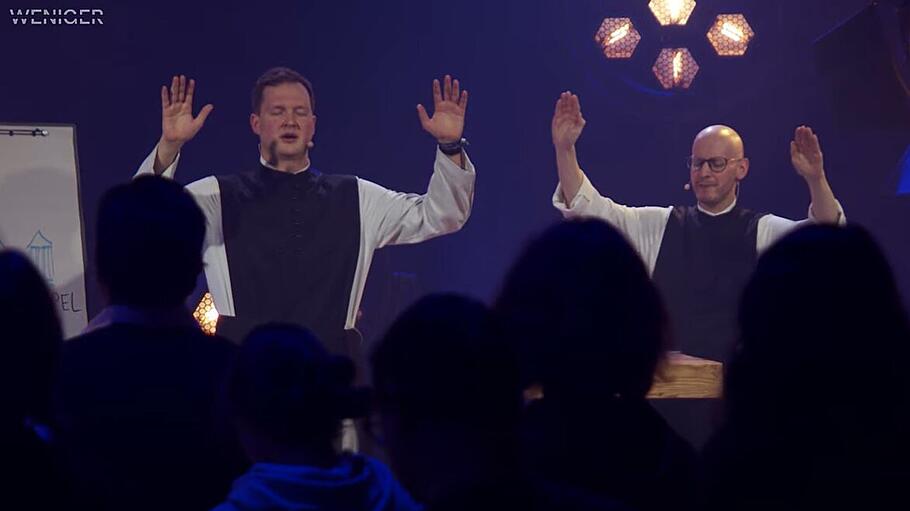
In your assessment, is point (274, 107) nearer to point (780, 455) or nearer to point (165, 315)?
point (165, 315)

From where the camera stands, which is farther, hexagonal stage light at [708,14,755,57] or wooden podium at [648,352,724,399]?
hexagonal stage light at [708,14,755,57]

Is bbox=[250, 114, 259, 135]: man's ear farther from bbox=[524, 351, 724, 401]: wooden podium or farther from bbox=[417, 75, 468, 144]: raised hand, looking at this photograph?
bbox=[524, 351, 724, 401]: wooden podium

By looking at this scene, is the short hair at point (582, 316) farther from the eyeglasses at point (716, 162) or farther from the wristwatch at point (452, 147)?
the eyeglasses at point (716, 162)

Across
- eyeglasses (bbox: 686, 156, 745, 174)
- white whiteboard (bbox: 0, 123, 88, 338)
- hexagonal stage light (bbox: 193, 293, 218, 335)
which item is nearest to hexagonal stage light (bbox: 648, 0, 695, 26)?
eyeglasses (bbox: 686, 156, 745, 174)

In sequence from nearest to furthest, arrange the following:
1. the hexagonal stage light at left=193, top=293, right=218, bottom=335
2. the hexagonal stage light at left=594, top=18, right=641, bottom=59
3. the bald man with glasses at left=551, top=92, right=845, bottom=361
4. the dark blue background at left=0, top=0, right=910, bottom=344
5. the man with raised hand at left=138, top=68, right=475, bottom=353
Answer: the man with raised hand at left=138, top=68, right=475, bottom=353
the hexagonal stage light at left=193, top=293, right=218, bottom=335
the bald man with glasses at left=551, top=92, right=845, bottom=361
the dark blue background at left=0, top=0, right=910, bottom=344
the hexagonal stage light at left=594, top=18, right=641, bottom=59

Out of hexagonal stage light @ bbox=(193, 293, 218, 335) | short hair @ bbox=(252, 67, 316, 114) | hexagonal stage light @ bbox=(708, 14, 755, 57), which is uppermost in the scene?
hexagonal stage light @ bbox=(708, 14, 755, 57)

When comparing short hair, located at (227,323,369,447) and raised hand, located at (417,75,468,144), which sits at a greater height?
raised hand, located at (417,75,468,144)

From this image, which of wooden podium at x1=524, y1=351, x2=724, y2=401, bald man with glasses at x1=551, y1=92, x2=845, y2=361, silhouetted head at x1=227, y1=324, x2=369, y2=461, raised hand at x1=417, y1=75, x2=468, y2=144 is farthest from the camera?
bald man with glasses at x1=551, y1=92, x2=845, y2=361

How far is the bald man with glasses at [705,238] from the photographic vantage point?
16.3 ft

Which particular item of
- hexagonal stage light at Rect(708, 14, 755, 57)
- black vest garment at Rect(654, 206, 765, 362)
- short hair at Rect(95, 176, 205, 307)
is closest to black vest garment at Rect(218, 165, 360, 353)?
black vest garment at Rect(654, 206, 765, 362)

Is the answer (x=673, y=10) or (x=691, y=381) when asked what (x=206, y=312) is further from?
(x=673, y=10)

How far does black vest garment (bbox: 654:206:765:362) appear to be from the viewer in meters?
4.98

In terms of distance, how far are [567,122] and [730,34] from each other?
1.41 metres

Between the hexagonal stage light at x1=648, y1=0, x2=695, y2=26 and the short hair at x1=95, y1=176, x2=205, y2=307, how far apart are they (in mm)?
3945
